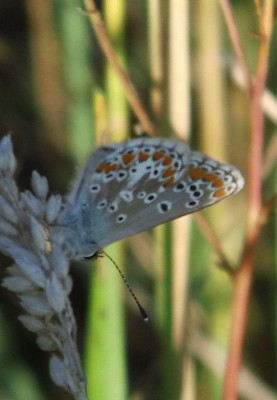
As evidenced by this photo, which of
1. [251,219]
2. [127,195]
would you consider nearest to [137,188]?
[127,195]

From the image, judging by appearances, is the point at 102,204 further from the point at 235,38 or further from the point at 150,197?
the point at 235,38

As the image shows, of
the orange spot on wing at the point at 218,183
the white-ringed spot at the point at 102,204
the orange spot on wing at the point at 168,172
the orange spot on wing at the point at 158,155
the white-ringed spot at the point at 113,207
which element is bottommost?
the white-ringed spot at the point at 102,204

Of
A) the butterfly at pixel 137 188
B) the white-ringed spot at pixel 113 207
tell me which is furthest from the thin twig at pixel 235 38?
the white-ringed spot at pixel 113 207

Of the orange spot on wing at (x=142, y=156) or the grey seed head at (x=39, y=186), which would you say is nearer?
the grey seed head at (x=39, y=186)

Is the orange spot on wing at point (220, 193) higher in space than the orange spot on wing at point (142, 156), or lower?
lower

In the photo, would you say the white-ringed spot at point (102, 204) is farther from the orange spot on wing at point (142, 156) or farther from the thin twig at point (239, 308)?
the thin twig at point (239, 308)

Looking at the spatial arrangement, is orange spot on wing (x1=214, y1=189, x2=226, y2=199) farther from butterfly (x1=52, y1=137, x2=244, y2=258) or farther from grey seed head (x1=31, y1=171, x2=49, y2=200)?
grey seed head (x1=31, y1=171, x2=49, y2=200)

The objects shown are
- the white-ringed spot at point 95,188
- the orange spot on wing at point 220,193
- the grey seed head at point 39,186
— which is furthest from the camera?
the white-ringed spot at point 95,188

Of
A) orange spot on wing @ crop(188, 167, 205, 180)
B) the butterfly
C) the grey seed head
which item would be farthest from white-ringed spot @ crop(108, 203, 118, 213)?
the grey seed head
